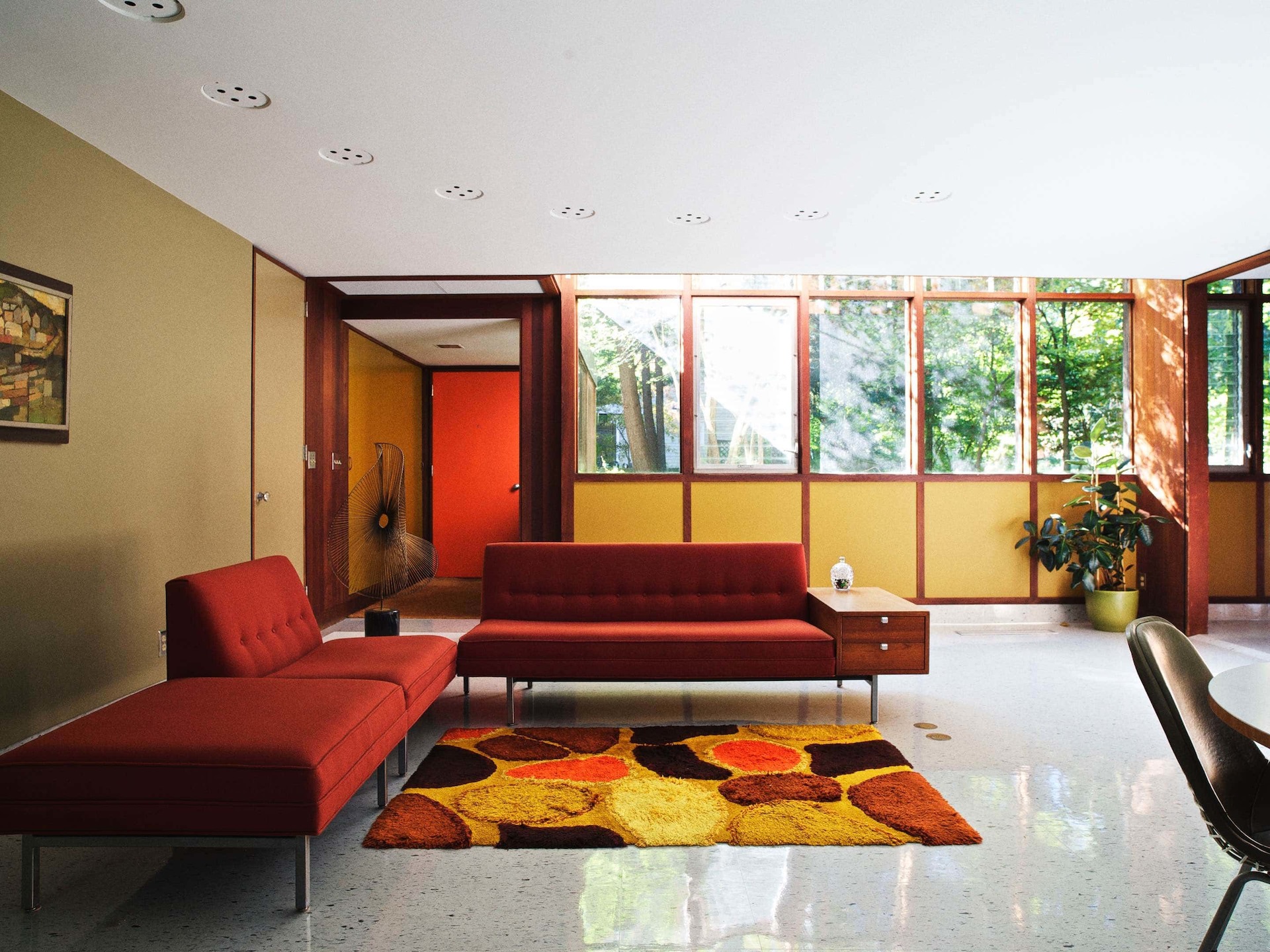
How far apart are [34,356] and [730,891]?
3.38 metres

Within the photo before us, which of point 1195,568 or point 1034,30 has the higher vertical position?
point 1034,30

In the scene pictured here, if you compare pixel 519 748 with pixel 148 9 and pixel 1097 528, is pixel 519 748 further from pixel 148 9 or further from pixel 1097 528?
pixel 1097 528

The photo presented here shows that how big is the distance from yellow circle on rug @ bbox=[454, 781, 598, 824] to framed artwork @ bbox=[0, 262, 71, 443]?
233 centimetres

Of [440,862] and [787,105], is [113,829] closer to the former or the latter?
[440,862]

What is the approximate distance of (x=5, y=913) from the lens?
212cm

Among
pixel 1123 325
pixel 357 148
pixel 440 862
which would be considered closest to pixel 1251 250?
pixel 1123 325

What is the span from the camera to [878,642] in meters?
3.81

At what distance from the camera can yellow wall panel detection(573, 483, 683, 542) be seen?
641 cm

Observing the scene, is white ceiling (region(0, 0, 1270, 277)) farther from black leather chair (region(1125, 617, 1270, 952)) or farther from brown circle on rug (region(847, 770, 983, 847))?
brown circle on rug (region(847, 770, 983, 847))

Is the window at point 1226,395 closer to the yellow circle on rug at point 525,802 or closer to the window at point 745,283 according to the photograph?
the window at point 745,283

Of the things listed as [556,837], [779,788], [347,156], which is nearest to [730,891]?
[556,837]

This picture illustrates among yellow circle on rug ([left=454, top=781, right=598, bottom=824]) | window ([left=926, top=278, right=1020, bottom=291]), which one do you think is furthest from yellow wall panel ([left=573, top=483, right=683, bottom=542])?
yellow circle on rug ([left=454, top=781, right=598, bottom=824])

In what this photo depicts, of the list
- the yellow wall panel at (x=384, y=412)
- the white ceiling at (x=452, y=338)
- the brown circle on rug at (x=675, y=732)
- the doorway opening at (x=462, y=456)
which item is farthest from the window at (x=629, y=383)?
the brown circle on rug at (x=675, y=732)

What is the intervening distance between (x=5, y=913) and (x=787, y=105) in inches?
148
